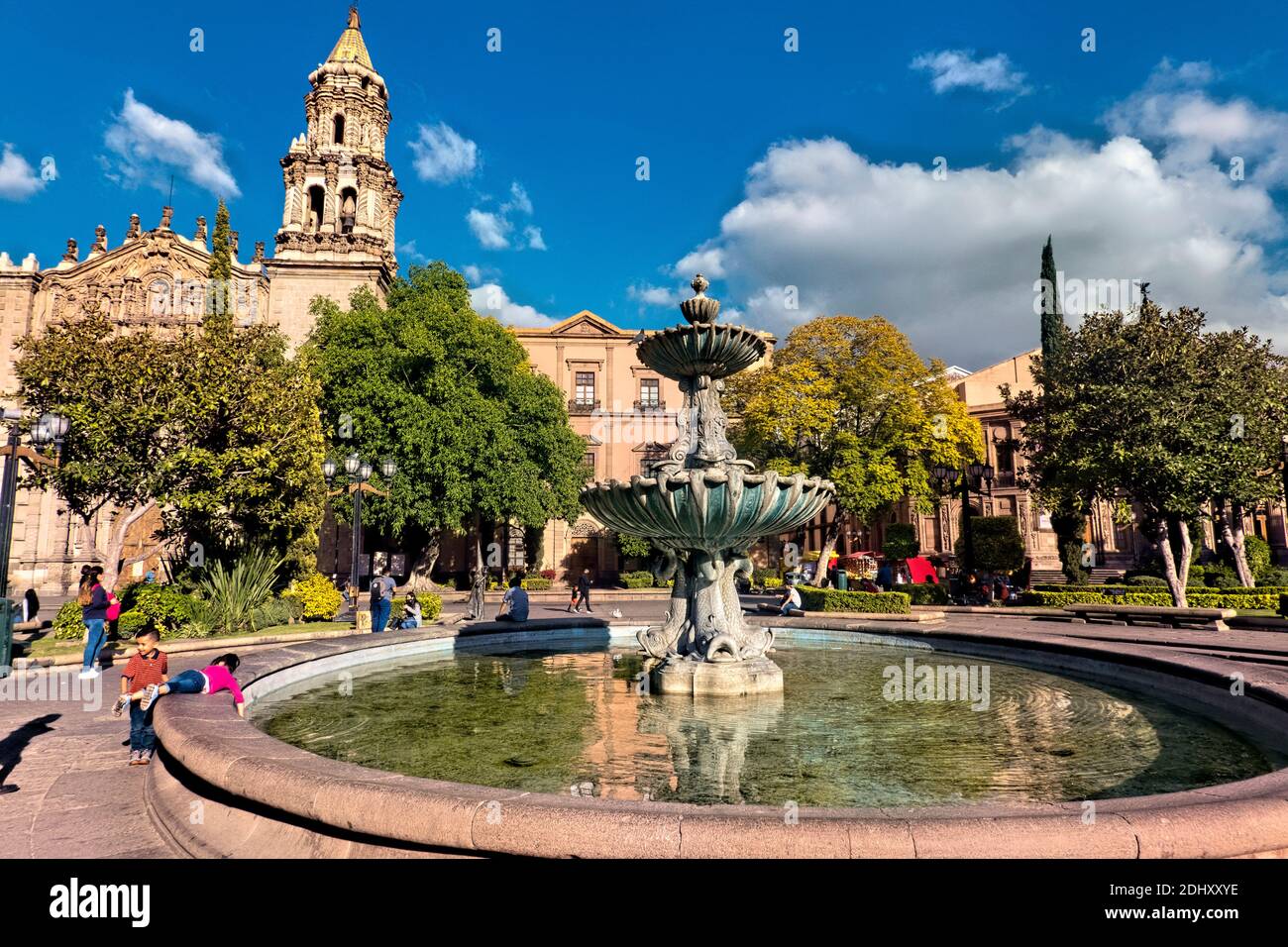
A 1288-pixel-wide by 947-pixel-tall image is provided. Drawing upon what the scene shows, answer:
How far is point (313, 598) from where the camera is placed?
15250 millimetres

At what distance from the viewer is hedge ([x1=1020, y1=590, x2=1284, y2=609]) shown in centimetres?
1703

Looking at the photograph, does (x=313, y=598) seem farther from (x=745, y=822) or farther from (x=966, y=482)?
(x=966, y=482)

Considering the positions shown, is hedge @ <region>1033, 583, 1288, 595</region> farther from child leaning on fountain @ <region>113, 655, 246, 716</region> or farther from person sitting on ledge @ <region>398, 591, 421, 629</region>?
child leaning on fountain @ <region>113, 655, 246, 716</region>

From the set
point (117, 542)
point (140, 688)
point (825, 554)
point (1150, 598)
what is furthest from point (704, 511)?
point (825, 554)

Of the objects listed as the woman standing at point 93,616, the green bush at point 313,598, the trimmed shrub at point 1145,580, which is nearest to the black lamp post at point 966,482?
the trimmed shrub at point 1145,580

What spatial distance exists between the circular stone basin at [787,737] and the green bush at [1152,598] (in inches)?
466

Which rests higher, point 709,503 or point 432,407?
point 432,407

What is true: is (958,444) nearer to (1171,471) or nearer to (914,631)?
(1171,471)

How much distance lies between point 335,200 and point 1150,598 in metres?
37.4

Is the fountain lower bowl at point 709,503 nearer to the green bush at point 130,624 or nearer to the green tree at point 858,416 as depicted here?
the green bush at point 130,624

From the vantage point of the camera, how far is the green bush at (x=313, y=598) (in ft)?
49.9

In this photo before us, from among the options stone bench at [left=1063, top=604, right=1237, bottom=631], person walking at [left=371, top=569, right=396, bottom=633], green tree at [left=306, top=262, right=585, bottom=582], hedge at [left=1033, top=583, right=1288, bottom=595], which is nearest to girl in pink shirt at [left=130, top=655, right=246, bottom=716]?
person walking at [left=371, top=569, right=396, bottom=633]
